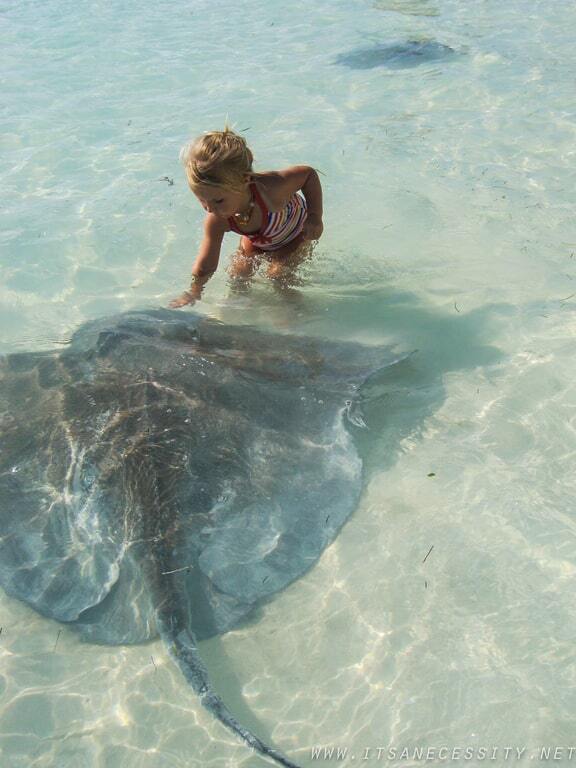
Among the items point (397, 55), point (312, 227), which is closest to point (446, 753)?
point (312, 227)

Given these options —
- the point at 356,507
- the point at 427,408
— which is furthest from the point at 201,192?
the point at 356,507

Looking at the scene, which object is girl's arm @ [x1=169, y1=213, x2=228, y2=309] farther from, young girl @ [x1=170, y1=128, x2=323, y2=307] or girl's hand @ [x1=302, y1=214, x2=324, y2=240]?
girl's hand @ [x1=302, y1=214, x2=324, y2=240]

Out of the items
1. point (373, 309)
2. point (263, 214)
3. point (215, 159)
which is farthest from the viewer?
point (373, 309)

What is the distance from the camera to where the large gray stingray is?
3.27 metres

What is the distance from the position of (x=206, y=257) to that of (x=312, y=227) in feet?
3.71

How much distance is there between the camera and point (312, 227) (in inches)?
246

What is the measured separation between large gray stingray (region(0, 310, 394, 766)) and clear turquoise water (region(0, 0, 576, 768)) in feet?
0.83

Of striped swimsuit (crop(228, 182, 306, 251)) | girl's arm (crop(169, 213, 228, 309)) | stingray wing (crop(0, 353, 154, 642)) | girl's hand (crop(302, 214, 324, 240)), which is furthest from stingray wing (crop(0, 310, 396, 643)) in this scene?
girl's hand (crop(302, 214, 324, 240))

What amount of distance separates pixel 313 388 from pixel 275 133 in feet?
→ 21.6

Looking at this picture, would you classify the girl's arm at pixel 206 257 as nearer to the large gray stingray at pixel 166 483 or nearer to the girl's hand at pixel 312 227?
the girl's hand at pixel 312 227

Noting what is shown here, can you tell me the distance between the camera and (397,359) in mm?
4727

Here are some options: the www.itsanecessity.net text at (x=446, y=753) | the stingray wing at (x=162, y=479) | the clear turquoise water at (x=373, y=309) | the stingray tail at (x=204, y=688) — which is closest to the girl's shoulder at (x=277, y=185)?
the clear turquoise water at (x=373, y=309)

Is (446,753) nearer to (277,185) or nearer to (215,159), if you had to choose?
(215,159)

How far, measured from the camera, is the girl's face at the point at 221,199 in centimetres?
495
